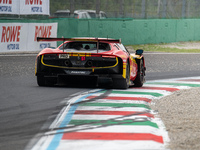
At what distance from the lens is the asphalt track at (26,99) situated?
6.79 meters

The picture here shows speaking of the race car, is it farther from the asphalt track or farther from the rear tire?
the asphalt track

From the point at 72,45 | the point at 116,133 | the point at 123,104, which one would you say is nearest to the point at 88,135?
the point at 116,133

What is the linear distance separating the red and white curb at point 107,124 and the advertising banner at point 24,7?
550 inches

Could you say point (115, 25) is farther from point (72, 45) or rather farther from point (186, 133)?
point (186, 133)

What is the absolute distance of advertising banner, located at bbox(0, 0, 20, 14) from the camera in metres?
24.2

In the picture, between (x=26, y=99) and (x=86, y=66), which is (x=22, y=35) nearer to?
(x=86, y=66)

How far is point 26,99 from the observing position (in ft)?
33.0

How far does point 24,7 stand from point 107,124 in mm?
18352

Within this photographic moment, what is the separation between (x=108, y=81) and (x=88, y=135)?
188 inches

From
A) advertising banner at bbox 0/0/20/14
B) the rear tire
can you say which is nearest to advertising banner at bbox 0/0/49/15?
advertising banner at bbox 0/0/20/14

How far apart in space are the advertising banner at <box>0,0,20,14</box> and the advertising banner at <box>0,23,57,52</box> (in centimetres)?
84

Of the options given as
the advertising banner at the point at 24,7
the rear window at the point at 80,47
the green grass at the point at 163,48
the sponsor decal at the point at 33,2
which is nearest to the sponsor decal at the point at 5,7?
the advertising banner at the point at 24,7

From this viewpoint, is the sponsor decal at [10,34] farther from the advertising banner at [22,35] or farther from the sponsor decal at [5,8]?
the sponsor decal at [5,8]

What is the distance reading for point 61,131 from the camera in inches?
269
